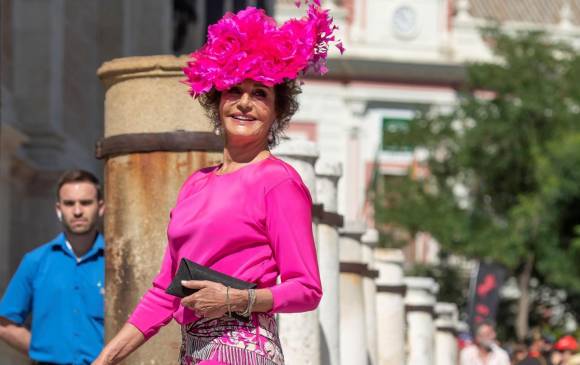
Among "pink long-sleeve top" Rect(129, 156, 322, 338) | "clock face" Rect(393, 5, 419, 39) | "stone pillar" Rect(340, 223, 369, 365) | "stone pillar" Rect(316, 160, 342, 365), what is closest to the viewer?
"pink long-sleeve top" Rect(129, 156, 322, 338)

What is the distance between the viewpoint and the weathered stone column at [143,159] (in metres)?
8.05

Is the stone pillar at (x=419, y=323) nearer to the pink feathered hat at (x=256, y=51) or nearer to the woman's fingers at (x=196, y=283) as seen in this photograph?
the pink feathered hat at (x=256, y=51)

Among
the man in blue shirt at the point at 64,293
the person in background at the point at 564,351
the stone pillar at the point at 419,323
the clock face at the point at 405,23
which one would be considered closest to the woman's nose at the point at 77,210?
the man in blue shirt at the point at 64,293

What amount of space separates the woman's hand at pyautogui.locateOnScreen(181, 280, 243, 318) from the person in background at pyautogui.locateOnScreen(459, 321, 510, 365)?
48.5ft

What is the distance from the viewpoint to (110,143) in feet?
26.9

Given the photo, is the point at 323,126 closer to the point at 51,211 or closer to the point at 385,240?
the point at 385,240

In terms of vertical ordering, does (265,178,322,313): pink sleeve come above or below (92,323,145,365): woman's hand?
above

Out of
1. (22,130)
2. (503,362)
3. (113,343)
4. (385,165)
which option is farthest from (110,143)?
(385,165)

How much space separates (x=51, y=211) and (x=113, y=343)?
11.6 m

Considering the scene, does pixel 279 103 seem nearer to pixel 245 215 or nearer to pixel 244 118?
pixel 244 118

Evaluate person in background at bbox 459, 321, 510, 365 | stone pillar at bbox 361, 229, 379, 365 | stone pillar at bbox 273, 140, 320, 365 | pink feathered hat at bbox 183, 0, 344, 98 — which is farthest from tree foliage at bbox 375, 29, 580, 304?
pink feathered hat at bbox 183, 0, 344, 98

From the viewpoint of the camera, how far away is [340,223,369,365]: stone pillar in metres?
12.8

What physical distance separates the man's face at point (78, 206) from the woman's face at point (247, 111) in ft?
7.82

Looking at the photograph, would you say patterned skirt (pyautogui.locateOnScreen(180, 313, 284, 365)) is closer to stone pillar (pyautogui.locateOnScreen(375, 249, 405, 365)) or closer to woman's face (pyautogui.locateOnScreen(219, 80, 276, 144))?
woman's face (pyautogui.locateOnScreen(219, 80, 276, 144))
